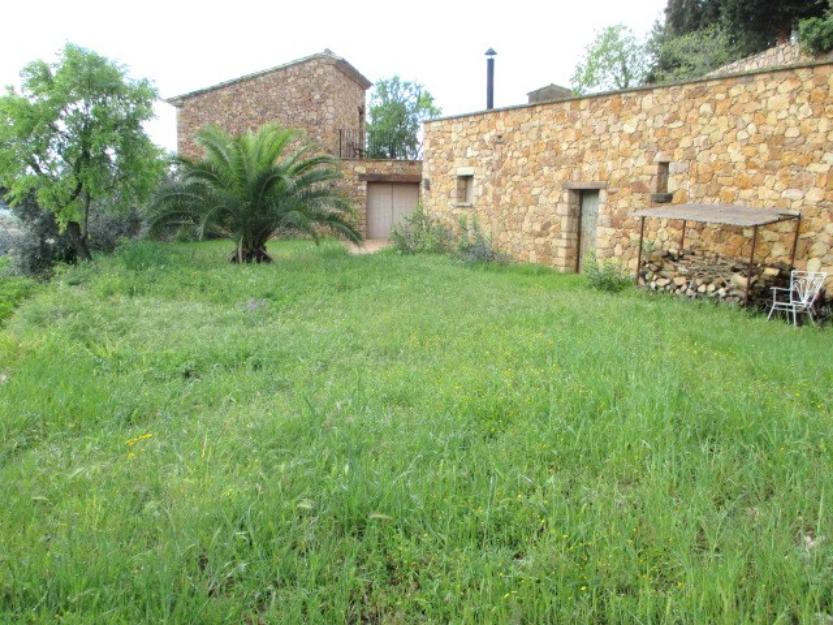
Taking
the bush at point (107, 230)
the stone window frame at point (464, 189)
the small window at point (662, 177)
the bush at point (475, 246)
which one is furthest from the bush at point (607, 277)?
the bush at point (107, 230)

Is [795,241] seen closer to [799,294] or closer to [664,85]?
[799,294]

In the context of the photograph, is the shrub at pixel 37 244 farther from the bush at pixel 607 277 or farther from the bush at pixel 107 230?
the bush at pixel 607 277

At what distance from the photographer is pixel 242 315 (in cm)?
723

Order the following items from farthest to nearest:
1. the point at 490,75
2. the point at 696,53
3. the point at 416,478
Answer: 1. the point at 696,53
2. the point at 490,75
3. the point at 416,478

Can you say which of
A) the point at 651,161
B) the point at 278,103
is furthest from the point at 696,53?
the point at 278,103

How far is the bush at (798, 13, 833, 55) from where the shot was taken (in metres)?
11.9

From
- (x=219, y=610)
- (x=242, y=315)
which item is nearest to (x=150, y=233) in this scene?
(x=242, y=315)

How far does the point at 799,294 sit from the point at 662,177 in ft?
10.8

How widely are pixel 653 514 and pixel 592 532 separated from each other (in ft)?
1.01

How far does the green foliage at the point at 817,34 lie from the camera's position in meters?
11.9

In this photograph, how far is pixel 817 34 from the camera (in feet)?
39.6

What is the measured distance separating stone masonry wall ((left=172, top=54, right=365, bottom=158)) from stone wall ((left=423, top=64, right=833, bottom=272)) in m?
5.52

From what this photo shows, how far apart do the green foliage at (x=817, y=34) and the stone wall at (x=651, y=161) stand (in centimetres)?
490

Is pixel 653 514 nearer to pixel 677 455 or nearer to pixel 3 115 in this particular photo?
pixel 677 455
